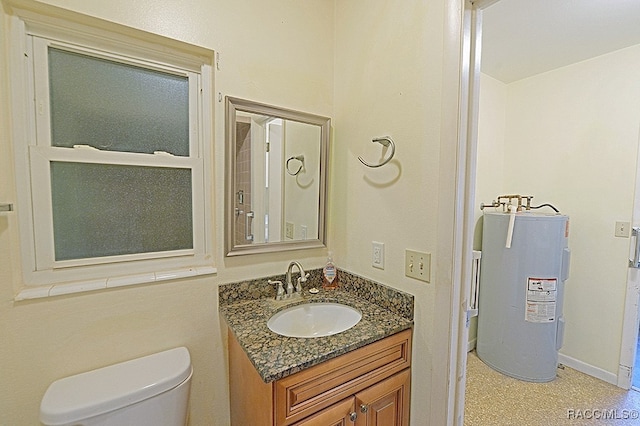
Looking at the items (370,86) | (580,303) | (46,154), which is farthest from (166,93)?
(580,303)

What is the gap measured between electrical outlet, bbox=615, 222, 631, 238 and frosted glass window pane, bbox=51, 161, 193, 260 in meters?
2.90

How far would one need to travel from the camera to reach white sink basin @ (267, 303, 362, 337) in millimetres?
1282

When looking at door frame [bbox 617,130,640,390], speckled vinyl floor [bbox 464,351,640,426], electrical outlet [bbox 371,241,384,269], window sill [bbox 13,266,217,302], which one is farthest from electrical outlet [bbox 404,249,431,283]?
door frame [bbox 617,130,640,390]

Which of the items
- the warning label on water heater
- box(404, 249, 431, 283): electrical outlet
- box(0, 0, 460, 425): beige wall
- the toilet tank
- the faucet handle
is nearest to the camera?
the toilet tank

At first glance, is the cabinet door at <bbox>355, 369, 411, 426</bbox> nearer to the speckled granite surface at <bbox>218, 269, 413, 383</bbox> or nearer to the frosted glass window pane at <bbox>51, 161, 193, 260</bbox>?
the speckled granite surface at <bbox>218, 269, 413, 383</bbox>

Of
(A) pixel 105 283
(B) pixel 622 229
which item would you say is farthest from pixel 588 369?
(A) pixel 105 283

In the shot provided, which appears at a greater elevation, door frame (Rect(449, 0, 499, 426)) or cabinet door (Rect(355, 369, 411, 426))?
door frame (Rect(449, 0, 499, 426))

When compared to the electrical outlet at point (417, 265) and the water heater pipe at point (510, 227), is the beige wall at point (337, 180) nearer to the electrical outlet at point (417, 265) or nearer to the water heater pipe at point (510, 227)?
the electrical outlet at point (417, 265)

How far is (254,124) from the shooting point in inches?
53.5

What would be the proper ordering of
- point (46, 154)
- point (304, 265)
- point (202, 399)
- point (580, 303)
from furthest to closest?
point (580, 303)
point (304, 265)
point (202, 399)
point (46, 154)

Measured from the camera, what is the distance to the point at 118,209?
113 centimetres

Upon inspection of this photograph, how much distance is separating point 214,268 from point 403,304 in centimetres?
88

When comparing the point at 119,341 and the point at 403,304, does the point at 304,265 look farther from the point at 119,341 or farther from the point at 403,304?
the point at 119,341

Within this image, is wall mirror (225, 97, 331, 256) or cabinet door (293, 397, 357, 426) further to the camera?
wall mirror (225, 97, 331, 256)
